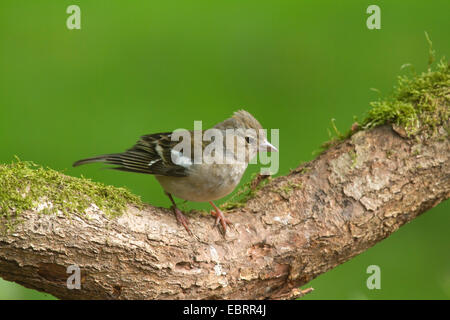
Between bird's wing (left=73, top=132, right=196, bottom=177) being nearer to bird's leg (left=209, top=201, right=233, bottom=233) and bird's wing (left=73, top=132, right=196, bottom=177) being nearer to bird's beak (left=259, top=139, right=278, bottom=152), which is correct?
bird's leg (left=209, top=201, right=233, bottom=233)

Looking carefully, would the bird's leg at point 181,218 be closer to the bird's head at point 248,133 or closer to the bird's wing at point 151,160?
the bird's wing at point 151,160

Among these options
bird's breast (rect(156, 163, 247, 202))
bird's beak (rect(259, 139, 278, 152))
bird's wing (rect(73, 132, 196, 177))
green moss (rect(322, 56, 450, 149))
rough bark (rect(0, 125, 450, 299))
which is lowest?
rough bark (rect(0, 125, 450, 299))

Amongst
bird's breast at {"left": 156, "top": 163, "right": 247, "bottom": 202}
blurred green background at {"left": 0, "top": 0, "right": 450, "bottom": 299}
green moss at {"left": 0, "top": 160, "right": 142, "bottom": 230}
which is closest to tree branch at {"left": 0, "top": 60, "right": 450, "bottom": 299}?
green moss at {"left": 0, "top": 160, "right": 142, "bottom": 230}

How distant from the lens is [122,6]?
30.2 ft

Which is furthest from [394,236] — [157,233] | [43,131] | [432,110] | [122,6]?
[122,6]

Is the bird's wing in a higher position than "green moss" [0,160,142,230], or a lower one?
higher

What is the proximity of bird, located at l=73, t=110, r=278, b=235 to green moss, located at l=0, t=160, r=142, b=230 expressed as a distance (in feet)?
1.48

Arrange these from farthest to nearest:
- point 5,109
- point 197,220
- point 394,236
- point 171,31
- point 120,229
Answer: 1. point 171,31
2. point 5,109
3. point 394,236
4. point 197,220
5. point 120,229

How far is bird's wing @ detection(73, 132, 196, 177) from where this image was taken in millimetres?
4289

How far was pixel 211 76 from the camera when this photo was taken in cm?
852

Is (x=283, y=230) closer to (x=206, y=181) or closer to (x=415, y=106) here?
(x=206, y=181)

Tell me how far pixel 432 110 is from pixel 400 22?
17.4ft

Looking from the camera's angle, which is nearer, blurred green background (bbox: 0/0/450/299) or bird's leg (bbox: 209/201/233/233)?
bird's leg (bbox: 209/201/233/233)

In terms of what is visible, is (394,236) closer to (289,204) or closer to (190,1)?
(289,204)
